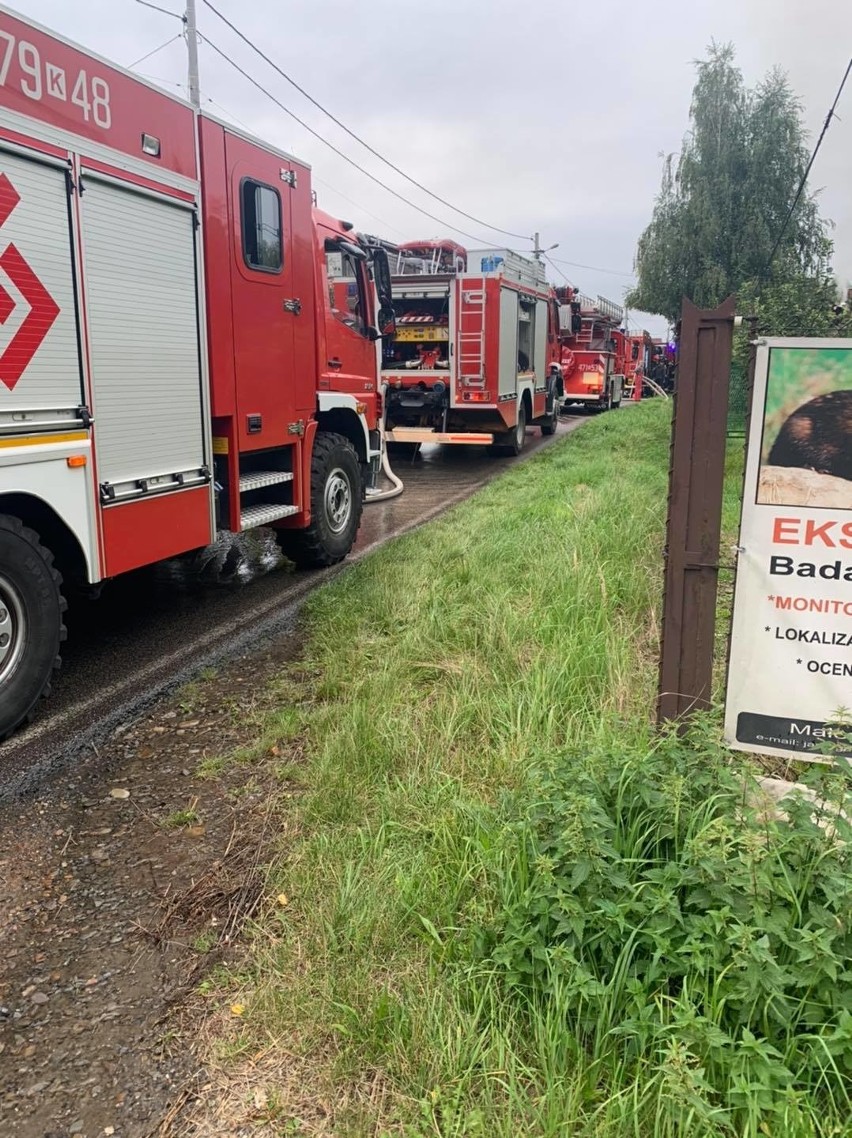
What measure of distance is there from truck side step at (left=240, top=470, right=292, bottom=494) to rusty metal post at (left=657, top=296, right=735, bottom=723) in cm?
385

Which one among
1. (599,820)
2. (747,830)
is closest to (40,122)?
(599,820)

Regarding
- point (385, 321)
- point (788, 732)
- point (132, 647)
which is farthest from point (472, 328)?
point (788, 732)

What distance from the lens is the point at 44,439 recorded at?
165 inches

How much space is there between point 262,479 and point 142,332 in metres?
1.73

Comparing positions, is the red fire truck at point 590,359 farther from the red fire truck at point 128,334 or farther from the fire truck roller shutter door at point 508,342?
the red fire truck at point 128,334

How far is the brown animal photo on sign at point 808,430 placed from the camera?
251 cm

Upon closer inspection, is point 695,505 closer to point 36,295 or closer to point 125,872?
point 125,872

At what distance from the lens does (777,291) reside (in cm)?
1259

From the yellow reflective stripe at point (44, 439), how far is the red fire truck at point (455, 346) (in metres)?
8.56

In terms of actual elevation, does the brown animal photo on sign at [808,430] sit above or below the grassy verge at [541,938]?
above

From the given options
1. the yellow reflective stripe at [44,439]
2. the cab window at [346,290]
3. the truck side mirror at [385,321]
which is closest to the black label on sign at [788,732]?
the yellow reflective stripe at [44,439]

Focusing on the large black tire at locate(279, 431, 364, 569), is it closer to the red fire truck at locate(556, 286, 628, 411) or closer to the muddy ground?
the muddy ground

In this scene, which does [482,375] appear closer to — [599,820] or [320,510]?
[320,510]

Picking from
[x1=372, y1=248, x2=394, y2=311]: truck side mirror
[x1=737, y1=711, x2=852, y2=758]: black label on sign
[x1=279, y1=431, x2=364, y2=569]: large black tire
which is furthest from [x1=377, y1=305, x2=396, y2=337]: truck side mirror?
[x1=737, y1=711, x2=852, y2=758]: black label on sign
